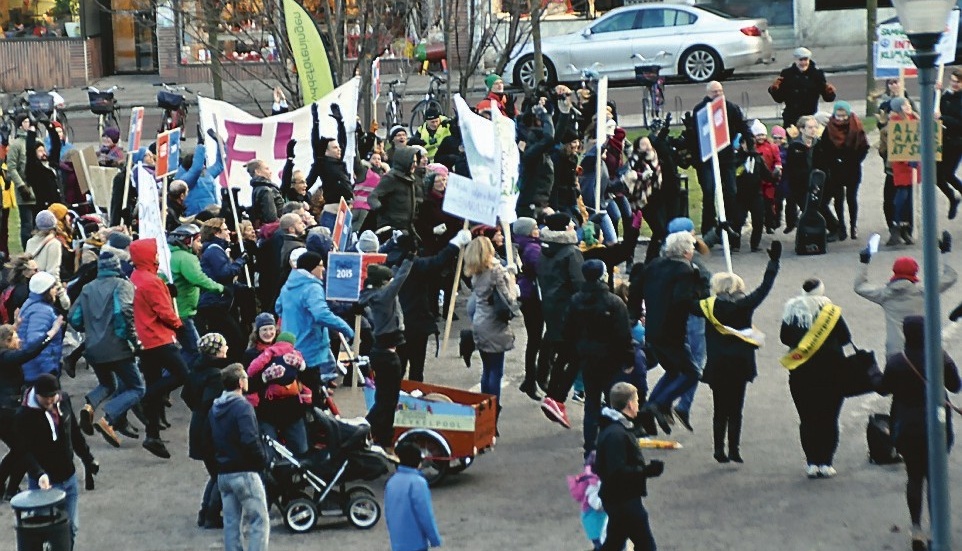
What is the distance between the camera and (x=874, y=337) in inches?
658

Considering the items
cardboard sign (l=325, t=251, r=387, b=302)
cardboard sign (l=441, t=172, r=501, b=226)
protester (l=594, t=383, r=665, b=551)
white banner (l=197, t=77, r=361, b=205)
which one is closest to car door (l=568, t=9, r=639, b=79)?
white banner (l=197, t=77, r=361, b=205)

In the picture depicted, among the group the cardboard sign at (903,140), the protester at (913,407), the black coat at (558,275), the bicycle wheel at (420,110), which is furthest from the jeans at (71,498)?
the bicycle wheel at (420,110)

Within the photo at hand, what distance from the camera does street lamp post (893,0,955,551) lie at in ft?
31.1

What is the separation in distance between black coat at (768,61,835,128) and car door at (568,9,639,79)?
10.4 metres

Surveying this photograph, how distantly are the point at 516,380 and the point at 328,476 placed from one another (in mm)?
3977

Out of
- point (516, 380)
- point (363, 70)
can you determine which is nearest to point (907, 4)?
point (516, 380)

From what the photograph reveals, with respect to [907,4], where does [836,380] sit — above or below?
below

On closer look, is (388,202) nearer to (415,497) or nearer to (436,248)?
(436,248)

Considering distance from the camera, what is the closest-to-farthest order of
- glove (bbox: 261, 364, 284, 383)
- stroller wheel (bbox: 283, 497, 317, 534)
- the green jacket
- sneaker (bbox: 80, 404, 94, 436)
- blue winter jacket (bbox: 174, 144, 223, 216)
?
stroller wheel (bbox: 283, 497, 317, 534) < glove (bbox: 261, 364, 284, 383) < sneaker (bbox: 80, 404, 94, 436) < the green jacket < blue winter jacket (bbox: 174, 144, 223, 216)

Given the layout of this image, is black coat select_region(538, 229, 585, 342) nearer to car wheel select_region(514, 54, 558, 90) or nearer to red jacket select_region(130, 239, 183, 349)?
red jacket select_region(130, 239, 183, 349)

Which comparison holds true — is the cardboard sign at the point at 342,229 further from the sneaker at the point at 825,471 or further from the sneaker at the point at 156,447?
the sneaker at the point at 825,471

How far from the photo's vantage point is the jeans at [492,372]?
14.6 meters

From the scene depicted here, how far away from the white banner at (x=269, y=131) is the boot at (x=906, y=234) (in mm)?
6070

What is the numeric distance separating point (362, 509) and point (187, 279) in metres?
3.63
